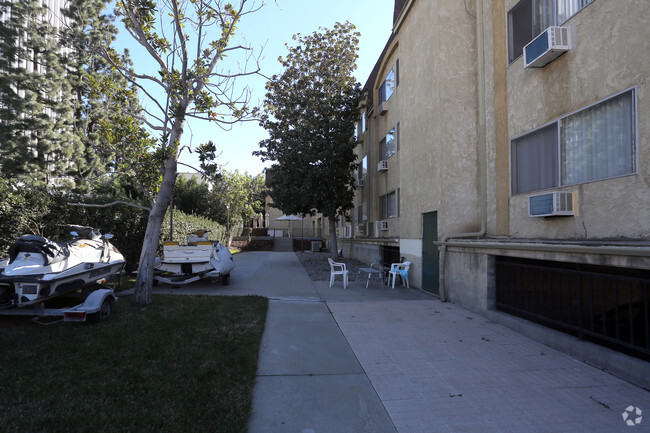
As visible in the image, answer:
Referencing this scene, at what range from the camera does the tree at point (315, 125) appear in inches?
700

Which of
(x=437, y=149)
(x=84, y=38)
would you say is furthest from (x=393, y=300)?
(x=84, y=38)

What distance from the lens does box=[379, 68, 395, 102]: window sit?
15.3 m

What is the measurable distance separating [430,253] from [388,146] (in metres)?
6.92

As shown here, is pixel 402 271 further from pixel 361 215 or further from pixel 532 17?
pixel 361 215

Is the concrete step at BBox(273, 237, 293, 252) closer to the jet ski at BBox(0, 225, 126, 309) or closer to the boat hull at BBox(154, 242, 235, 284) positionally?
the boat hull at BBox(154, 242, 235, 284)

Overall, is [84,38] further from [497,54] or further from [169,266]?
[497,54]

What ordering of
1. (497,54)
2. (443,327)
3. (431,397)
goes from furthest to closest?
(497,54) < (443,327) < (431,397)

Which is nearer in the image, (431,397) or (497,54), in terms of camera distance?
(431,397)

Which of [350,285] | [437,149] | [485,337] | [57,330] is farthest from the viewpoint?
[350,285]

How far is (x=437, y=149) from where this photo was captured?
9719 mm

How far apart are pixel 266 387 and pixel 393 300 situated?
228 inches

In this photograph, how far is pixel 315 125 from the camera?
701 inches

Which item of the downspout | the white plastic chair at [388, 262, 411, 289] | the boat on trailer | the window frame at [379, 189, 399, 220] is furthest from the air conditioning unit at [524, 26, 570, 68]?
the window frame at [379, 189, 399, 220]

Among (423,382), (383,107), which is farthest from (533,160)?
(383,107)
